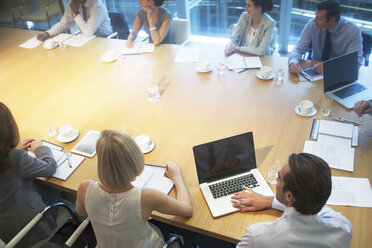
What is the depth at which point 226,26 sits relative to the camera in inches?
213

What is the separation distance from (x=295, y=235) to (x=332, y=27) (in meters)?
2.22

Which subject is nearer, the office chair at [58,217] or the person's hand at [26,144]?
the office chair at [58,217]

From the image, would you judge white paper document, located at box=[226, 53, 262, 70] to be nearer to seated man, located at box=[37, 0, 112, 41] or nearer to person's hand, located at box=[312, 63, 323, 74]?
person's hand, located at box=[312, 63, 323, 74]

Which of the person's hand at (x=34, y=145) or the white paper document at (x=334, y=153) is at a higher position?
the person's hand at (x=34, y=145)

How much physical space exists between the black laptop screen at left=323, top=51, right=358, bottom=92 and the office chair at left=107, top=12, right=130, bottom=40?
9.37 ft

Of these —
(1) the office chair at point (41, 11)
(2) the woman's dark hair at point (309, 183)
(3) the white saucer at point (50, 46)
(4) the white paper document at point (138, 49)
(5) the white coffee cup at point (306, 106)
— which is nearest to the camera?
(2) the woman's dark hair at point (309, 183)

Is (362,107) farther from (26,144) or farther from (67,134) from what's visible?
(26,144)

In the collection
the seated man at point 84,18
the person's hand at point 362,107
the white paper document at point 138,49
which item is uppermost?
the seated man at point 84,18

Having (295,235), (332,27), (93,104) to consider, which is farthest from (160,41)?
(295,235)

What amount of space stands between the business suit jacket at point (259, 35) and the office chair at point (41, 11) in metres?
3.43

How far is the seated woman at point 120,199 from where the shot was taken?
4.51 ft

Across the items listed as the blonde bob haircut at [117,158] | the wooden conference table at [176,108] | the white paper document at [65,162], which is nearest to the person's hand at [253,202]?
the wooden conference table at [176,108]

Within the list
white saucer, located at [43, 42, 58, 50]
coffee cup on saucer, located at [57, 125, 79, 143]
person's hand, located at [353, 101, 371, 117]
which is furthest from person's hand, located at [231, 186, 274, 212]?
white saucer, located at [43, 42, 58, 50]

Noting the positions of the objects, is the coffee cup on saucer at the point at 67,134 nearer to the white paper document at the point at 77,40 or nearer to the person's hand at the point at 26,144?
the person's hand at the point at 26,144
